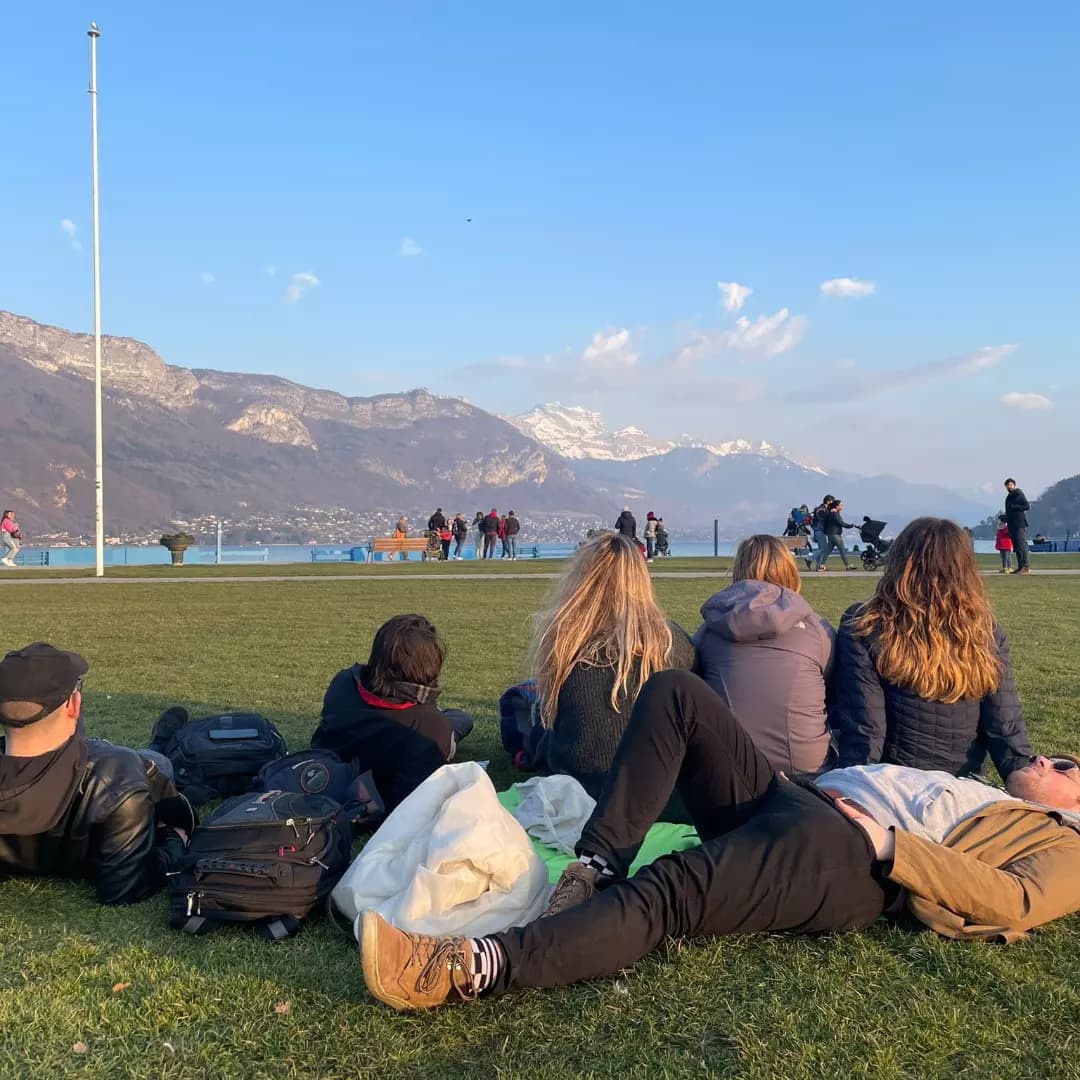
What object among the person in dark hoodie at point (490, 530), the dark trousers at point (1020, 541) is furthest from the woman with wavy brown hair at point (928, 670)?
the person in dark hoodie at point (490, 530)

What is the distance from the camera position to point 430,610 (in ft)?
50.1

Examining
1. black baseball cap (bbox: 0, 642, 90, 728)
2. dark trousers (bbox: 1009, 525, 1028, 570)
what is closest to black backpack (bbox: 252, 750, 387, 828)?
black baseball cap (bbox: 0, 642, 90, 728)

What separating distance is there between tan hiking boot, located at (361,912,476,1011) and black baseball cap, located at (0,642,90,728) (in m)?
1.57

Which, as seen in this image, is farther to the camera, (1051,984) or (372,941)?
(1051,984)

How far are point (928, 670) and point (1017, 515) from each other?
20.9 m

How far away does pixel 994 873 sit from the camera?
3051 millimetres

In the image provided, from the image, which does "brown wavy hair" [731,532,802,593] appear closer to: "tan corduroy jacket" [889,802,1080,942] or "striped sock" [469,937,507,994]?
"tan corduroy jacket" [889,802,1080,942]

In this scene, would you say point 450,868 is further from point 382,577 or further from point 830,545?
point 830,545

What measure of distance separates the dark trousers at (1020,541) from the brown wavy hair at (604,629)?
2139 cm

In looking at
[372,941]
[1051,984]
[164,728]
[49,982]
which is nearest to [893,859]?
[1051,984]

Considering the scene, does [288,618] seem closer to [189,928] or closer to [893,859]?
[189,928]

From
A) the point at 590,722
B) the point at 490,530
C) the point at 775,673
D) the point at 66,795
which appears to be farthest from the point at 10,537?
the point at 775,673

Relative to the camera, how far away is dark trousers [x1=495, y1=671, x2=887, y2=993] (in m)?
2.75

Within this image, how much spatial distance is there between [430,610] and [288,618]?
2250 mm
